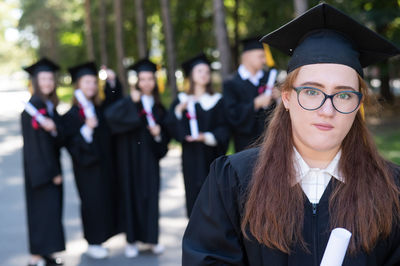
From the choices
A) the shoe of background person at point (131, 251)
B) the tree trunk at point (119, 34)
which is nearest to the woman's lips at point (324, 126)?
the shoe of background person at point (131, 251)

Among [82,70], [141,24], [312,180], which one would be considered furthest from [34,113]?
[141,24]

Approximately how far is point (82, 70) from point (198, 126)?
1556mm

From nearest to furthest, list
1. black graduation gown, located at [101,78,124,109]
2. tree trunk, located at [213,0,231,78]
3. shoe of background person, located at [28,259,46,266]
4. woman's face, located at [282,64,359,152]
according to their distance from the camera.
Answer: woman's face, located at [282,64,359,152]
shoe of background person, located at [28,259,46,266]
black graduation gown, located at [101,78,124,109]
tree trunk, located at [213,0,231,78]

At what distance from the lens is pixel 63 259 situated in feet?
18.7

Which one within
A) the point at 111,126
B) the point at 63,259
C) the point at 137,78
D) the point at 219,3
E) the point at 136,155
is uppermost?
the point at 219,3

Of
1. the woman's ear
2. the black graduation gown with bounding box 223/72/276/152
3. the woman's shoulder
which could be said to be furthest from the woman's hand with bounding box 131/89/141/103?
the woman's ear

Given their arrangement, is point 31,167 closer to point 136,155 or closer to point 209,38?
point 136,155

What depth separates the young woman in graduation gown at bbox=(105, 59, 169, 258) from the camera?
579 cm

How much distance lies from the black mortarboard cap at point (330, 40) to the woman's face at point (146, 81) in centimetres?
376

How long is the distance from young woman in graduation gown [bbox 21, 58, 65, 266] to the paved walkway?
228mm

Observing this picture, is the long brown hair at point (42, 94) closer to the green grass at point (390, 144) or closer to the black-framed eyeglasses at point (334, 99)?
the black-framed eyeglasses at point (334, 99)

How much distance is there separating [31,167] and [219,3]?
23.3ft

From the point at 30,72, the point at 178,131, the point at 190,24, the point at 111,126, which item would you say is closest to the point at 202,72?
the point at 178,131

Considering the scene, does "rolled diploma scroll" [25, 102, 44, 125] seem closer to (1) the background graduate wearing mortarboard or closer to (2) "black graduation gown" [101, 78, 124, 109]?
(2) "black graduation gown" [101, 78, 124, 109]
